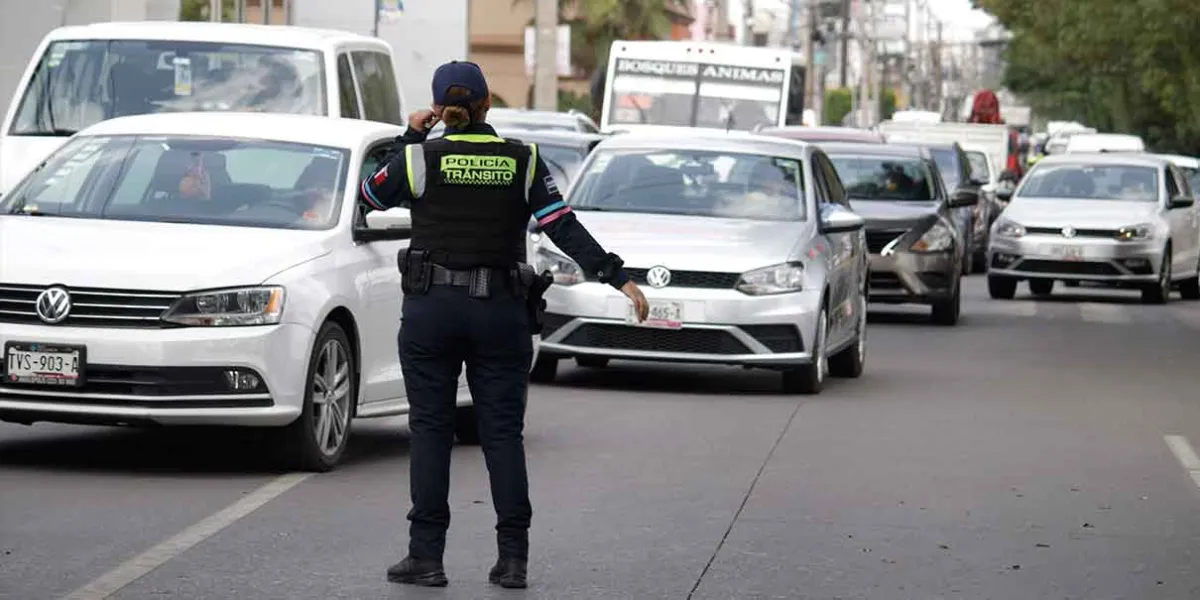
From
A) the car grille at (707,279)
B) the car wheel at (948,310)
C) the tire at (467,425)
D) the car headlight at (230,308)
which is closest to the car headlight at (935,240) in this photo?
the car wheel at (948,310)

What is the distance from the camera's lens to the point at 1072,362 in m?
20.0

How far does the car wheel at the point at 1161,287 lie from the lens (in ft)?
97.2

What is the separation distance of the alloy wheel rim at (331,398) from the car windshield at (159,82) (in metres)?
6.32

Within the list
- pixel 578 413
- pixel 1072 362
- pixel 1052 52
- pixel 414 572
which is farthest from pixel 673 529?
pixel 1052 52

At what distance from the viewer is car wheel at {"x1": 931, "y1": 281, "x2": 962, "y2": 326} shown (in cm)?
2416

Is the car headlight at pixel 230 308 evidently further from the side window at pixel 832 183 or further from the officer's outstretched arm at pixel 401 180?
the side window at pixel 832 183

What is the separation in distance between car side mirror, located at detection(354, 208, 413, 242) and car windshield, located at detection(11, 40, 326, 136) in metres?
5.83

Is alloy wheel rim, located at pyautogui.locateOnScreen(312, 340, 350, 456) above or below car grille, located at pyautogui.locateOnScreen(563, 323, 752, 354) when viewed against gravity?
above

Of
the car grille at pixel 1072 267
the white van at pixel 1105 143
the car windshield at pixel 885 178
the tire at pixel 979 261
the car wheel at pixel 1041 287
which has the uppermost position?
the car windshield at pixel 885 178

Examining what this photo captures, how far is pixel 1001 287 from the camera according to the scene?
2992cm

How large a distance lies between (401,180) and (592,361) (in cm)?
888

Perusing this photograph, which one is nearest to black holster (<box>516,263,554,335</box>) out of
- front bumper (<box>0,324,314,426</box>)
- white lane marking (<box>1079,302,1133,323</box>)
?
front bumper (<box>0,324,314,426</box>)

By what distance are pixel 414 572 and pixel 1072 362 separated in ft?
40.4

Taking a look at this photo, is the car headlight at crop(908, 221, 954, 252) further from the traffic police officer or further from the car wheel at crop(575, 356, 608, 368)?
the traffic police officer
